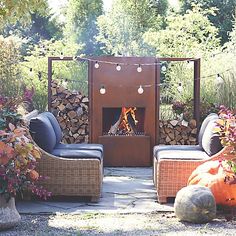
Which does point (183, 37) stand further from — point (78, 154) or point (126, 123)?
point (78, 154)

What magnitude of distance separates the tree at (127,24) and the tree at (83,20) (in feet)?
4.96

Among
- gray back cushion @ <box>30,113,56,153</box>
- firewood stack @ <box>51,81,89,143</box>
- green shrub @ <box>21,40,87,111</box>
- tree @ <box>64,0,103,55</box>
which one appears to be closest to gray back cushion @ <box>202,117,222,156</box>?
gray back cushion @ <box>30,113,56,153</box>

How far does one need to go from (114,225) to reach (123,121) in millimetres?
3856

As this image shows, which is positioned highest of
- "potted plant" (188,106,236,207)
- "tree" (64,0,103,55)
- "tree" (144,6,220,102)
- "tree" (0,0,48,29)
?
"tree" (64,0,103,55)

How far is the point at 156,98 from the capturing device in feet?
26.8

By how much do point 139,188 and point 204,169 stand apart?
1.22m

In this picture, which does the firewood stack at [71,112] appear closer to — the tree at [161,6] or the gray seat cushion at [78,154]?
the gray seat cushion at [78,154]

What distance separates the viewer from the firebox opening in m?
8.22

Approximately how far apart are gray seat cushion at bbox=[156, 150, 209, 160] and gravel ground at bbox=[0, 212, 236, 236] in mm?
797

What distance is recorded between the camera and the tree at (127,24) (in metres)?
17.6

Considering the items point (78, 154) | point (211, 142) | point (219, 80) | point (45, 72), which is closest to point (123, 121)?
point (219, 80)

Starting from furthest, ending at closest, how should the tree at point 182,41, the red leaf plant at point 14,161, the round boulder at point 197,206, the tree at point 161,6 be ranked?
1. the tree at point 161,6
2. the tree at point 182,41
3. the round boulder at point 197,206
4. the red leaf plant at point 14,161

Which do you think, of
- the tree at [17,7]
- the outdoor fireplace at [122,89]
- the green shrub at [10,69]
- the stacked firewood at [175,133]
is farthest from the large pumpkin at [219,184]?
the green shrub at [10,69]

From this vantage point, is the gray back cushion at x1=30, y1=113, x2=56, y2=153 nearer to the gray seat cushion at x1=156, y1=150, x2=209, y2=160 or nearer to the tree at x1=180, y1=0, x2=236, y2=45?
the gray seat cushion at x1=156, y1=150, x2=209, y2=160
